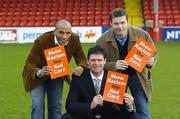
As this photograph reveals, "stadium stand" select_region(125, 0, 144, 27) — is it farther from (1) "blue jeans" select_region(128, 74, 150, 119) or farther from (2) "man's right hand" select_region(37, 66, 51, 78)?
(2) "man's right hand" select_region(37, 66, 51, 78)

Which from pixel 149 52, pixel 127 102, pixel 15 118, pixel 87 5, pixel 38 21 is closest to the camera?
pixel 127 102

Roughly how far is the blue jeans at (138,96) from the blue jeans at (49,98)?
3.50ft

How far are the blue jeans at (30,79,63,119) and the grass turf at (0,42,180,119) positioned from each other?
2126 mm

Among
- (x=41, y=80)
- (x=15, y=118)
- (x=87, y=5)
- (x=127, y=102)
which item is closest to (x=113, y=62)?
(x=127, y=102)

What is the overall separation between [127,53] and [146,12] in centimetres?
2664

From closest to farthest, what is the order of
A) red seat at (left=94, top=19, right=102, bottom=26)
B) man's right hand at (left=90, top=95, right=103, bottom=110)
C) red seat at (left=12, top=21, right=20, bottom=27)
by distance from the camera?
1. man's right hand at (left=90, top=95, right=103, bottom=110)
2. red seat at (left=94, top=19, right=102, bottom=26)
3. red seat at (left=12, top=21, right=20, bottom=27)

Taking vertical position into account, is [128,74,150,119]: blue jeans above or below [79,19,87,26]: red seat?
above

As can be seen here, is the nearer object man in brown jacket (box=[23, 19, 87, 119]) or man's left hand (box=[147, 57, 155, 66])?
man's left hand (box=[147, 57, 155, 66])

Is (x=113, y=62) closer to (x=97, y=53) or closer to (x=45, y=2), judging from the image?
(x=97, y=53)

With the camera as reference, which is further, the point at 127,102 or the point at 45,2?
the point at 45,2

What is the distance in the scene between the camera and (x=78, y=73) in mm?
5805

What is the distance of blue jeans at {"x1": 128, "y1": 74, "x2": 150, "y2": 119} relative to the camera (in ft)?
20.5

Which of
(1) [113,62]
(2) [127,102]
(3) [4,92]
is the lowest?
(3) [4,92]

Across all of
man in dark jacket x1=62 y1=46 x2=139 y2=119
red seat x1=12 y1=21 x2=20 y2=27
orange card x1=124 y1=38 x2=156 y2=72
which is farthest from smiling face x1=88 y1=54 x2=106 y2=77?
Result: red seat x1=12 y1=21 x2=20 y2=27
